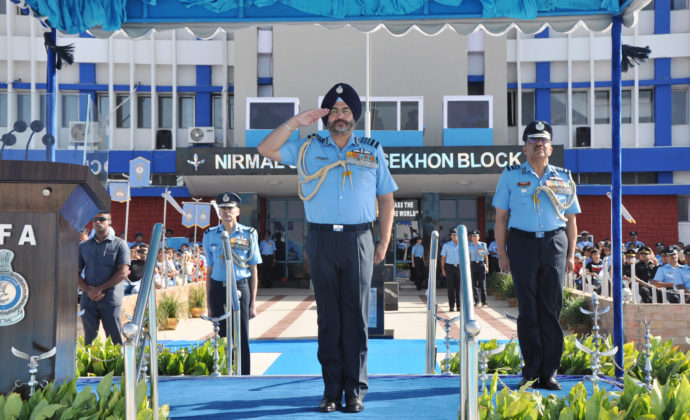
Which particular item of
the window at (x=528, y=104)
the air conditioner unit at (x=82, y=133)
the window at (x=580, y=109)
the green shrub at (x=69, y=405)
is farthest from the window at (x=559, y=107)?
the green shrub at (x=69, y=405)

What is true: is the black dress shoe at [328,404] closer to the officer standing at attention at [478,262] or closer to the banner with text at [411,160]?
the officer standing at attention at [478,262]

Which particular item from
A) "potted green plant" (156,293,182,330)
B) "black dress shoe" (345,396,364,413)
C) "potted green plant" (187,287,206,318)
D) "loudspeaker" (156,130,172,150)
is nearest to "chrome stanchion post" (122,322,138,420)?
"black dress shoe" (345,396,364,413)

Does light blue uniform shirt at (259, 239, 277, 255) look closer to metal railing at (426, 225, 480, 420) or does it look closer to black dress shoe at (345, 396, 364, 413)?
black dress shoe at (345, 396, 364, 413)

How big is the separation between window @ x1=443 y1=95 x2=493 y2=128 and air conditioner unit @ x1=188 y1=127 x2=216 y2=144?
9.51 m

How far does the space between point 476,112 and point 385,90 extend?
3.90 metres

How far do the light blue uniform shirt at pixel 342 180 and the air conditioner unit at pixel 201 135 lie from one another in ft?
73.3

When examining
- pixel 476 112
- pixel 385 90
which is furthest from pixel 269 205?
pixel 476 112

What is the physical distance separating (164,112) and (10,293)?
999 inches

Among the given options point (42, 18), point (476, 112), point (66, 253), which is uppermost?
point (476, 112)

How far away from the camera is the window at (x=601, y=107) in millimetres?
26469

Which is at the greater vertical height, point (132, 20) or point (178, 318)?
point (132, 20)

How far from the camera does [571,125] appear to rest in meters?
26.2

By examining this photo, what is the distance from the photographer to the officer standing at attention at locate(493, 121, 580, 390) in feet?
14.3

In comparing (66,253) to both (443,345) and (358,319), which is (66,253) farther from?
(443,345)
